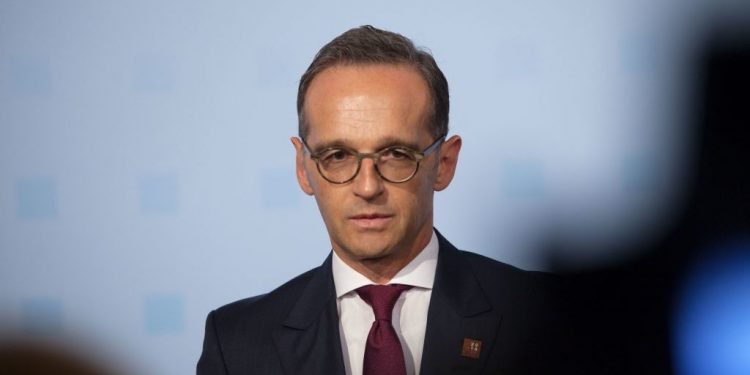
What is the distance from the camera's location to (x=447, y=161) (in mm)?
2393

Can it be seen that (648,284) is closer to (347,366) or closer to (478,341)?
(478,341)

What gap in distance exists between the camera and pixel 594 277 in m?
2.75

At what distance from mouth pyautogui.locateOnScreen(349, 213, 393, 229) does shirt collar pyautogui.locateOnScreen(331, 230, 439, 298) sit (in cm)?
17

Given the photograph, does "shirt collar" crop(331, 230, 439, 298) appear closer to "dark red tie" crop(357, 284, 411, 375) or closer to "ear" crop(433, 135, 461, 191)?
"dark red tie" crop(357, 284, 411, 375)

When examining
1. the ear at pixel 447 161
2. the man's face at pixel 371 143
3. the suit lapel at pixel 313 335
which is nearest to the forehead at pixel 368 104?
the man's face at pixel 371 143

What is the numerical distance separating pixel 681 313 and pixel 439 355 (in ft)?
2.75

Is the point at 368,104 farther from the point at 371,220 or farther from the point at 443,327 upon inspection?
the point at 443,327

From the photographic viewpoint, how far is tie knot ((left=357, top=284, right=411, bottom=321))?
2.27 metres

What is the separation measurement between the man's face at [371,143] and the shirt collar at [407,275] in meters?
0.04

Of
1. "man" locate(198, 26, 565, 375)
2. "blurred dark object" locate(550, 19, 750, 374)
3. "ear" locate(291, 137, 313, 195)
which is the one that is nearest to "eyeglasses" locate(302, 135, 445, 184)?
"man" locate(198, 26, 565, 375)

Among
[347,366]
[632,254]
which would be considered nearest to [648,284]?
[632,254]

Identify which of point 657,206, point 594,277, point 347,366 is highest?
point 657,206

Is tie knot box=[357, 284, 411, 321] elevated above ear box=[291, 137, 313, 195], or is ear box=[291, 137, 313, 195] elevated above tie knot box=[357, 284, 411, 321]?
ear box=[291, 137, 313, 195]

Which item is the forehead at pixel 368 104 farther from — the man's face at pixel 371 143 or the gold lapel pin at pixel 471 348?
the gold lapel pin at pixel 471 348
